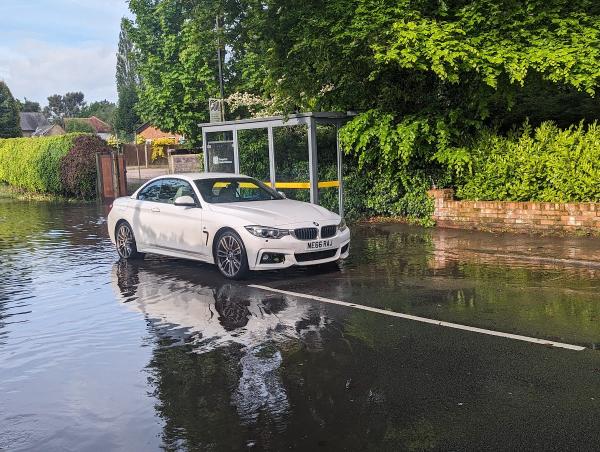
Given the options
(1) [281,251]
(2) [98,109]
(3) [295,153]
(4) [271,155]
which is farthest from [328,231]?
(2) [98,109]

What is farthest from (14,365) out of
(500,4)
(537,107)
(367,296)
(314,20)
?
(537,107)

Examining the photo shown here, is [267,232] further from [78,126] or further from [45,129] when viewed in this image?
[45,129]

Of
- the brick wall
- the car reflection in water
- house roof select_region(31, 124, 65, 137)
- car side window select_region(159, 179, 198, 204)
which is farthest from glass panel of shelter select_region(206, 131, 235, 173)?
→ house roof select_region(31, 124, 65, 137)

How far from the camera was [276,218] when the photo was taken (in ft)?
33.0

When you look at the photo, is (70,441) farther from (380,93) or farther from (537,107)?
(537,107)

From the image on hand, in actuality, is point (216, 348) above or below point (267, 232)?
below

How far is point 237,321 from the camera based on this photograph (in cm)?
771

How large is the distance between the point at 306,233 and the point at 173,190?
2854mm

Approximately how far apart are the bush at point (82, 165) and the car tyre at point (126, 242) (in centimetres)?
1711

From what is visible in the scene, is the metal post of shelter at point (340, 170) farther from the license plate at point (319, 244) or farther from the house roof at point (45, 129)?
the house roof at point (45, 129)

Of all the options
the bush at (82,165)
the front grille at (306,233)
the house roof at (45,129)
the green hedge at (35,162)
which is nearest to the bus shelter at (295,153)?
the front grille at (306,233)

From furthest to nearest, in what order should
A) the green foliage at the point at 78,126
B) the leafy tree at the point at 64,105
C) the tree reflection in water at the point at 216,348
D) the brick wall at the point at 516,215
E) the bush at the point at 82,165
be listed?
the leafy tree at the point at 64,105
the green foliage at the point at 78,126
the bush at the point at 82,165
the brick wall at the point at 516,215
the tree reflection in water at the point at 216,348

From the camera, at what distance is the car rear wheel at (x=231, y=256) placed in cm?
998

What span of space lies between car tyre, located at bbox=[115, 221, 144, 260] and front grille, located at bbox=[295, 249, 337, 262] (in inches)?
142
